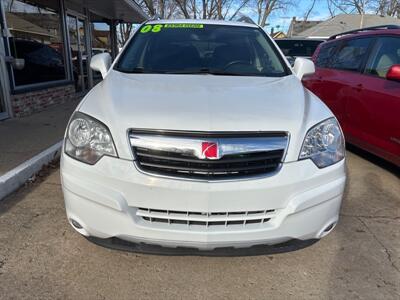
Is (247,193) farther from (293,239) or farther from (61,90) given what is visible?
(61,90)

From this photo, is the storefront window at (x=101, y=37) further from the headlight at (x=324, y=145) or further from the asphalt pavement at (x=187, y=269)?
the headlight at (x=324, y=145)

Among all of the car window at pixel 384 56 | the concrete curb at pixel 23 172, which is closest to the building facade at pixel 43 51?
the concrete curb at pixel 23 172

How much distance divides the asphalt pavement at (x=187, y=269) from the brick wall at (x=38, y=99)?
13.5 ft

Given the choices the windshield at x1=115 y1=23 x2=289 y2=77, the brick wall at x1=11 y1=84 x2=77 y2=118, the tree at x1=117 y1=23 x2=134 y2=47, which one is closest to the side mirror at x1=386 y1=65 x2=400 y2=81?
the windshield at x1=115 y1=23 x2=289 y2=77

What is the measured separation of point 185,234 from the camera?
6.84 ft

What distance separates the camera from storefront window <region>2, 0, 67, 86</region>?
23.3 ft

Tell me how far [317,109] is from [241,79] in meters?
0.73

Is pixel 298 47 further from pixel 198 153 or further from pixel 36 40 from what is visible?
pixel 198 153

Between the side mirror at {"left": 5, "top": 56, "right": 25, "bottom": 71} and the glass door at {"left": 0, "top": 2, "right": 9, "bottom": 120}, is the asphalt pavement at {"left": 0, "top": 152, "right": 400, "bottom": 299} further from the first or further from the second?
the side mirror at {"left": 5, "top": 56, "right": 25, "bottom": 71}

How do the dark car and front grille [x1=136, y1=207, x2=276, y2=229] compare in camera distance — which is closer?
front grille [x1=136, y1=207, x2=276, y2=229]

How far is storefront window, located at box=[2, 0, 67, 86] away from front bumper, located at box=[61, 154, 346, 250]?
5.66 meters

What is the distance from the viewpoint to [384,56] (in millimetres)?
4543

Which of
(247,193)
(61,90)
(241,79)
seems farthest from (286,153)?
(61,90)

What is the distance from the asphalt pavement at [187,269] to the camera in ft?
7.61
